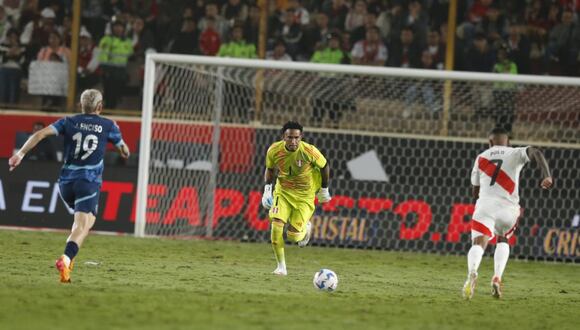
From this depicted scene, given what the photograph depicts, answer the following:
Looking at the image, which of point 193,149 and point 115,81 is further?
point 115,81

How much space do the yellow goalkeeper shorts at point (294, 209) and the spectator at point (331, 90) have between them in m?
5.53

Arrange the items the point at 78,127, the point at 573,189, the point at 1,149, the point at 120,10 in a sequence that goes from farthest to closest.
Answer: the point at 120,10
the point at 1,149
the point at 573,189
the point at 78,127

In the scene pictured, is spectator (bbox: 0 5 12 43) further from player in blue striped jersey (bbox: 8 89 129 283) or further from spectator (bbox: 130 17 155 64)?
player in blue striped jersey (bbox: 8 89 129 283)

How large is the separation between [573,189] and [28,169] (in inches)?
359

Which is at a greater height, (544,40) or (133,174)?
(544,40)

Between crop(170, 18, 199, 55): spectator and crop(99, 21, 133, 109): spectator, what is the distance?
0.87 m

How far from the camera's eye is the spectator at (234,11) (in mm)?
21266

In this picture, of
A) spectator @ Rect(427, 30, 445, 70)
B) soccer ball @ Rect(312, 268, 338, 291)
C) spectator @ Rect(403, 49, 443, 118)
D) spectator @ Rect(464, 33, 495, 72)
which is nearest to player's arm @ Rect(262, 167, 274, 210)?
soccer ball @ Rect(312, 268, 338, 291)

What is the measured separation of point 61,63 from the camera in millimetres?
20797

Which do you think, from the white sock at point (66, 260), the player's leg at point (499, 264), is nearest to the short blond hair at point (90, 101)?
the white sock at point (66, 260)

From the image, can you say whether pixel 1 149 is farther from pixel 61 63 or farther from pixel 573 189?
pixel 573 189

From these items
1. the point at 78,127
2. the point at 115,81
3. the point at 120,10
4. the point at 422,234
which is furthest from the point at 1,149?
the point at 78,127

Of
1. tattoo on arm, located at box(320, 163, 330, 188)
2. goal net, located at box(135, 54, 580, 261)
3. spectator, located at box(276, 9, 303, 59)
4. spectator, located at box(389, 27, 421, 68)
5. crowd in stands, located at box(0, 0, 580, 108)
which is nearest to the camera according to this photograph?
tattoo on arm, located at box(320, 163, 330, 188)

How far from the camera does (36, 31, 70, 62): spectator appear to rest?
20.8 metres
